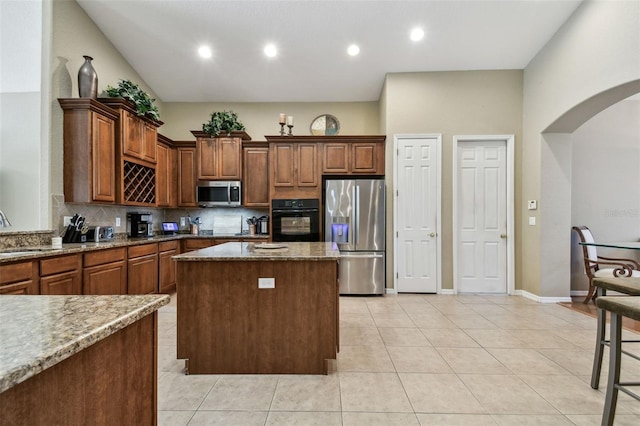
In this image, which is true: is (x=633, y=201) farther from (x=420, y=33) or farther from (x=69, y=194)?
(x=69, y=194)

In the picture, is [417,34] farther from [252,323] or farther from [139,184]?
[139,184]

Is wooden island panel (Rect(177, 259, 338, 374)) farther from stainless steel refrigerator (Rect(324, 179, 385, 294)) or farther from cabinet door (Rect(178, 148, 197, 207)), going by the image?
cabinet door (Rect(178, 148, 197, 207))

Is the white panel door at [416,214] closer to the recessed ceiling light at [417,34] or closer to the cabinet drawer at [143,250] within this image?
the recessed ceiling light at [417,34]

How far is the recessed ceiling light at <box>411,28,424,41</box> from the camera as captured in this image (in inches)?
156

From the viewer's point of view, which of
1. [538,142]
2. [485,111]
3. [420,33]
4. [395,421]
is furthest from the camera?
[485,111]

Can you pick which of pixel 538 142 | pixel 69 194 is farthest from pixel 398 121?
pixel 69 194

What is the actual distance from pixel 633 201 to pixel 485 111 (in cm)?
253

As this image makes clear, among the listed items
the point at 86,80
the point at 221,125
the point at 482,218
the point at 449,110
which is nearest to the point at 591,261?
the point at 482,218

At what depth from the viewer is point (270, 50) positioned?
14.2ft

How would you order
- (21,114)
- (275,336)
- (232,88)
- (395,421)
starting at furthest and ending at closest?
(232,88)
(21,114)
(275,336)
(395,421)

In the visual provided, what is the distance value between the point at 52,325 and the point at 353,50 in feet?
14.8

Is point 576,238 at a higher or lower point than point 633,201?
lower

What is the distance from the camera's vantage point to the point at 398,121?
4.67 meters

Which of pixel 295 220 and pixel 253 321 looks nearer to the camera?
pixel 253 321
